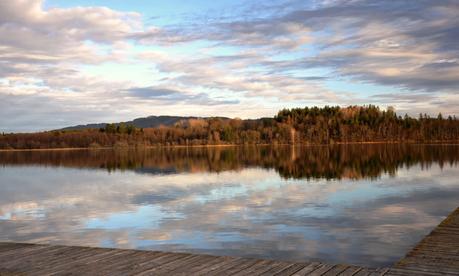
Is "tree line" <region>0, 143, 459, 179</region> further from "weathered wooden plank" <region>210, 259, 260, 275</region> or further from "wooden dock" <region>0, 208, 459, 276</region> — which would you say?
"weathered wooden plank" <region>210, 259, 260, 275</region>

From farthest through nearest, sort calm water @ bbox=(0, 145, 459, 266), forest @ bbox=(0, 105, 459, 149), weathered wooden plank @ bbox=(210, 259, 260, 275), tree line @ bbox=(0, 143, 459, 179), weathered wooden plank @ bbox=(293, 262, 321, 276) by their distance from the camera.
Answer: forest @ bbox=(0, 105, 459, 149) → tree line @ bbox=(0, 143, 459, 179) → calm water @ bbox=(0, 145, 459, 266) → weathered wooden plank @ bbox=(210, 259, 260, 275) → weathered wooden plank @ bbox=(293, 262, 321, 276)

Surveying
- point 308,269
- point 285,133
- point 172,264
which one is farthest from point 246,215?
point 285,133

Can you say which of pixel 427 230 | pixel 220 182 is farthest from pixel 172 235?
pixel 220 182

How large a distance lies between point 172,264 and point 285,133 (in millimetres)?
152283

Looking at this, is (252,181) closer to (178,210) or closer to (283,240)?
(178,210)

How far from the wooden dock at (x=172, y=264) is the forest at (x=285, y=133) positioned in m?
143

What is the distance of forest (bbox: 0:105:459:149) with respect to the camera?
151875 millimetres

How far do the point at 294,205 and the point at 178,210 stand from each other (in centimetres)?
458

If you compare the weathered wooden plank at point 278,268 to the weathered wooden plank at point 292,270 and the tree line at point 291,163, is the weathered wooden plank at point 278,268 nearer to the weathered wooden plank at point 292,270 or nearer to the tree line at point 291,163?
the weathered wooden plank at point 292,270

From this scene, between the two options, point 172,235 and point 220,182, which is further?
point 220,182

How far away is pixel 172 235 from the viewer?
14109 millimetres

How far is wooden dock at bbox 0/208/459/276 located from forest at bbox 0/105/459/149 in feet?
468

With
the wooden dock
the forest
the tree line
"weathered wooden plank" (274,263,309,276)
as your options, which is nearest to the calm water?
the wooden dock

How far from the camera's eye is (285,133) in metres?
160
